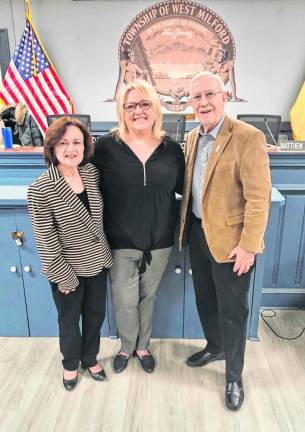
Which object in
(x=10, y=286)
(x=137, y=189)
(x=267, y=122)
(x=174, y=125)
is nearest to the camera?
(x=137, y=189)

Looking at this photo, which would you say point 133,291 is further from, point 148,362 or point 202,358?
point 202,358

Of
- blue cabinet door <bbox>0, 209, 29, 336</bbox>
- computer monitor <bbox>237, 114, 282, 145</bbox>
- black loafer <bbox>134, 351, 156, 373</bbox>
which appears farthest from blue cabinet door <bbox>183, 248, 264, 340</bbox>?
computer monitor <bbox>237, 114, 282, 145</bbox>

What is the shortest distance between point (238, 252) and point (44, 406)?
44.6 inches

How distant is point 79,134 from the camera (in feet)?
4.53

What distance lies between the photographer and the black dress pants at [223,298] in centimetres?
148

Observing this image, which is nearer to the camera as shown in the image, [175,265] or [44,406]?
[44,406]

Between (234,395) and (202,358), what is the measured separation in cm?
29

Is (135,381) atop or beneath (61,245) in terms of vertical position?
beneath

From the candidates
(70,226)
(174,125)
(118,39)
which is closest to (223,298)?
(70,226)

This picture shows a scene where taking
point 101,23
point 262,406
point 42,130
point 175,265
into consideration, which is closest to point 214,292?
point 175,265

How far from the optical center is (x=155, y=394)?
1670 mm

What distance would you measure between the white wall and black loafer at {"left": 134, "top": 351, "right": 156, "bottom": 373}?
3976mm

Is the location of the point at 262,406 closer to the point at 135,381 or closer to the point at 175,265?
the point at 135,381

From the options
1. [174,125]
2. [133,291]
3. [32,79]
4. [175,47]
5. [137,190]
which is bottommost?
[133,291]
